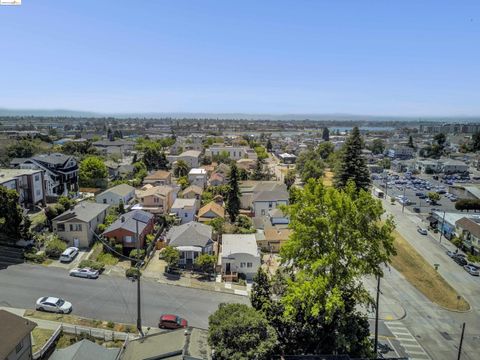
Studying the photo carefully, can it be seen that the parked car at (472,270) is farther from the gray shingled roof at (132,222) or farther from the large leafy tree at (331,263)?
the gray shingled roof at (132,222)

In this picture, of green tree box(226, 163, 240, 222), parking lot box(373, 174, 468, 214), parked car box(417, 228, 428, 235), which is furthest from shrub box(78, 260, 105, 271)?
parking lot box(373, 174, 468, 214)

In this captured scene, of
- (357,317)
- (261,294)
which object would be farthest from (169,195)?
(357,317)

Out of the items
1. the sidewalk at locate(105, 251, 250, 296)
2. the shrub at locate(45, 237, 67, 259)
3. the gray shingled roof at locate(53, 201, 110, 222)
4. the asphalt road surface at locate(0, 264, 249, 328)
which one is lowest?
the sidewalk at locate(105, 251, 250, 296)

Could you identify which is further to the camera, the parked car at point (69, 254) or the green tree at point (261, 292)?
the parked car at point (69, 254)

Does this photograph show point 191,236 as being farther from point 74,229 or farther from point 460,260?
point 460,260

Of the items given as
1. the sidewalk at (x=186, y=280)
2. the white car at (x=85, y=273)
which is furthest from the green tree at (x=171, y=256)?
the white car at (x=85, y=273)

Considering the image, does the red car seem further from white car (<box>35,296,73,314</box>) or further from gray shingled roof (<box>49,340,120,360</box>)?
white car (<box>35,296,73,314</box>)
